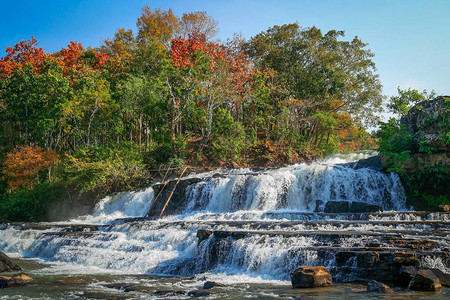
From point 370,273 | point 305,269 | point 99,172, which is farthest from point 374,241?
point 99,172

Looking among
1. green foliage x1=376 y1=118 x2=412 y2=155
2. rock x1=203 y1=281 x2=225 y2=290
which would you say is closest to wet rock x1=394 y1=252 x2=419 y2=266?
rock x1=203 y1=281 x2=225 y2=290

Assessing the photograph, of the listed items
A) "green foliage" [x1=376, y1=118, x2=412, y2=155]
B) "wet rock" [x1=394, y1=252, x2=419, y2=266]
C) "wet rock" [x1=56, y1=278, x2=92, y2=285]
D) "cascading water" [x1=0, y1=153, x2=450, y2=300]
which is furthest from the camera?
"green foliage" [x1=376, y1=118, x2=412, y2=155]

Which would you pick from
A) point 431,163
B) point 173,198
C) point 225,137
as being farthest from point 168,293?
point 225,137

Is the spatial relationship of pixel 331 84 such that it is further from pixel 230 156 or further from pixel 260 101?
pixel 230 156

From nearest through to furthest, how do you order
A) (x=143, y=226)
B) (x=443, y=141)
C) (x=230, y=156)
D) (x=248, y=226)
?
(x=248, y=226), (x=143, y=226), (x=443, y=141), (x=230, y=156)

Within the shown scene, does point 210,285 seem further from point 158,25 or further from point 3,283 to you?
point 158,25

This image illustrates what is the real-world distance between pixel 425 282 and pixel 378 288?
0.86 m

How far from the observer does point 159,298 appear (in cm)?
731

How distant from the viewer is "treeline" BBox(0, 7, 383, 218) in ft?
77.2

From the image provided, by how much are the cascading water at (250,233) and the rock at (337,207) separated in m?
0.80

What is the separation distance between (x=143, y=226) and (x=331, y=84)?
63.8ft

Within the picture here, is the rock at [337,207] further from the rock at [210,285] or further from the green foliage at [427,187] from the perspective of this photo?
the rock at [210,285]

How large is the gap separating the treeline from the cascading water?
4.77m

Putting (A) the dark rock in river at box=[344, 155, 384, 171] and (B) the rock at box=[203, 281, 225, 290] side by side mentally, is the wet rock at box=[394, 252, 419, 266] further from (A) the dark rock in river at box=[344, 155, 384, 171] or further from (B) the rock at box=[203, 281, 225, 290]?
(A) the dark rock in river at box=[344, 155, 384, 171]
